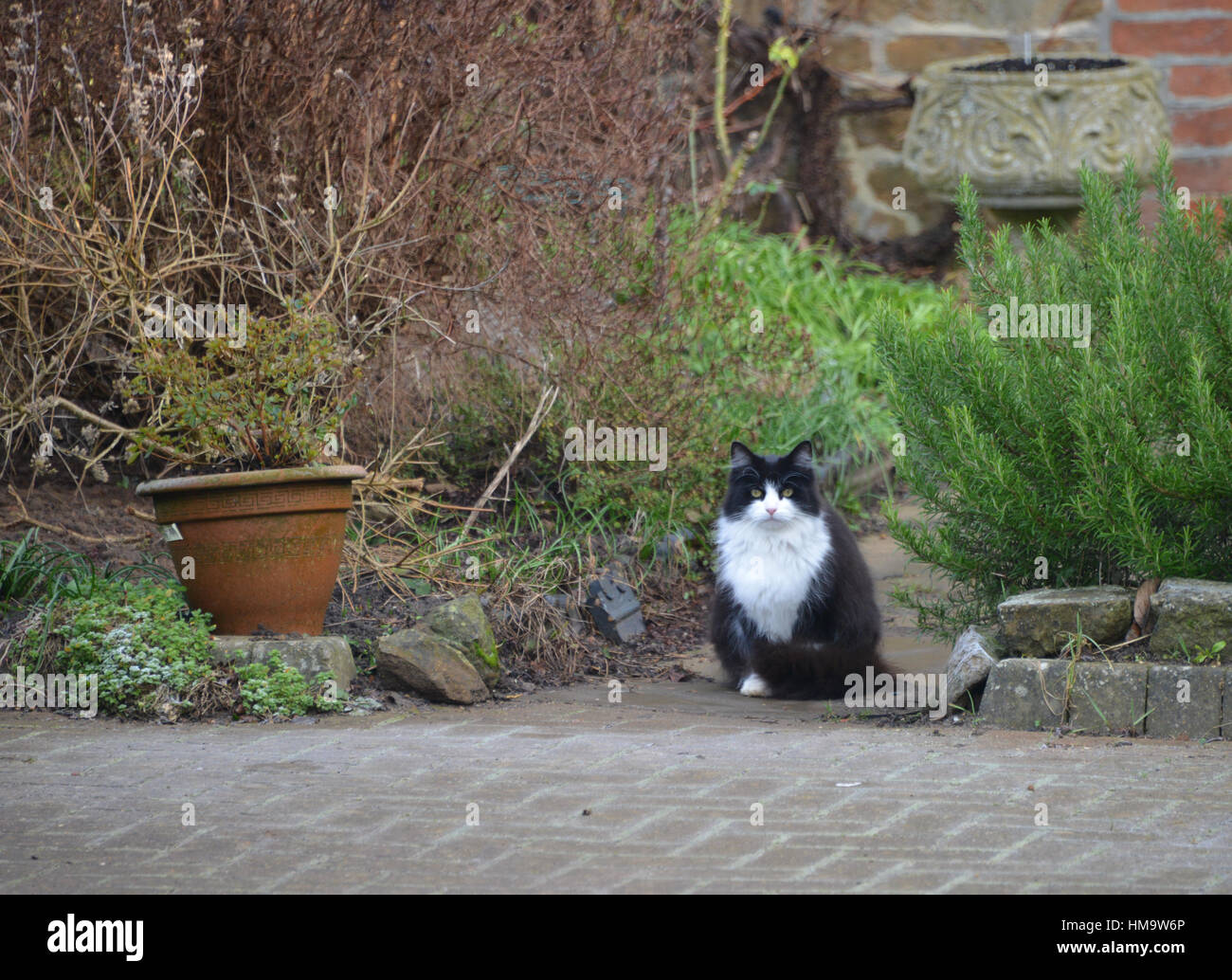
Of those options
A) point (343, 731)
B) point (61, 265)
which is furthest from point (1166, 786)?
point (61, 265)

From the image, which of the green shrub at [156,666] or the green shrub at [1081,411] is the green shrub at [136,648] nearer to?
the green shrub at [156,666]

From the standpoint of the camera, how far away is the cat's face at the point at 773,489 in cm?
625

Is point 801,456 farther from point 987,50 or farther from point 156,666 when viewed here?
point 987,50

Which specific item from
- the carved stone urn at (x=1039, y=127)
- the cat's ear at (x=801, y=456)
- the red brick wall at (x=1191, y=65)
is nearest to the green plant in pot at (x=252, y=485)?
the cat's ear at (x=801, y=456)

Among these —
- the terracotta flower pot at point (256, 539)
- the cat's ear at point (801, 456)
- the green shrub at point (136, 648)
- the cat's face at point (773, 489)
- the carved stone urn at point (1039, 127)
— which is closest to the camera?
the green shrub at point (136, 648)

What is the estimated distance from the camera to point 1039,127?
411 inches

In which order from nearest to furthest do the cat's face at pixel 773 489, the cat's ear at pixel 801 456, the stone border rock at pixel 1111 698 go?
the stone border rock at pixel 1111 698, the cat's face at pixel 773 489, the cat's ear at pixel 801 456

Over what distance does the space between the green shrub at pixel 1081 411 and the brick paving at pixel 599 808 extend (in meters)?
0.91

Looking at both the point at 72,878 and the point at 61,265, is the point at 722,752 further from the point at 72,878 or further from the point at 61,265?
the point at 61,265

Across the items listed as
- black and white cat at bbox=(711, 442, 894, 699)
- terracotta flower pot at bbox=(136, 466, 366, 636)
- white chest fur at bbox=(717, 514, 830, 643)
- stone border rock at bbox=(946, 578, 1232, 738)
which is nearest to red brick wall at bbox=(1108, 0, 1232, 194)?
black and white cat at bbox=(711, 442, 894, 699)

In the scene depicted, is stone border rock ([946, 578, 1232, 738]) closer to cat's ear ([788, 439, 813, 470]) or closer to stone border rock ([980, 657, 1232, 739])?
stone border rock ([980, 657, 1232, 739])

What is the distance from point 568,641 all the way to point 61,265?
9.30 feet

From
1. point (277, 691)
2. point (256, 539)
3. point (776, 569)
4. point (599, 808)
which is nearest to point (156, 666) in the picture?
point (277, 691)

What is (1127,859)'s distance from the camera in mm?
3504
